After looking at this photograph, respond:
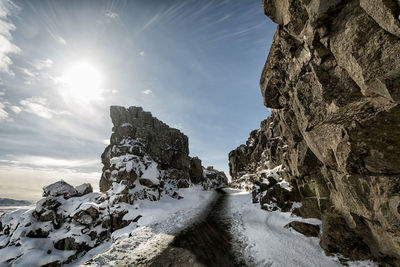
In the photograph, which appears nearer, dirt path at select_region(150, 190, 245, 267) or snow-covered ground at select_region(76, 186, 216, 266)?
dirt path at select_region(150, 190, 245, 267)

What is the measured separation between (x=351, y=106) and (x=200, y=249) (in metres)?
12.0

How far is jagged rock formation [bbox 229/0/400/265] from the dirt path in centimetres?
596

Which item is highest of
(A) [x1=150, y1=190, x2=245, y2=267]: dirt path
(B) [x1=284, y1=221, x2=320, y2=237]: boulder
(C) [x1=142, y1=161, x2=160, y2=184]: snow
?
(C) [x1=142, y1=161, x2=160, y2=184]: snow

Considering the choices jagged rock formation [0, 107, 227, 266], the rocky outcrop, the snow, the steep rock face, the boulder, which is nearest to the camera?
the boulder

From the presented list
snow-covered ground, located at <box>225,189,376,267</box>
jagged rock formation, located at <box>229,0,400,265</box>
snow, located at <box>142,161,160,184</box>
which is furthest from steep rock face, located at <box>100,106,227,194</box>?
jagged rock formation, located at <box>229,0,400,265</box>

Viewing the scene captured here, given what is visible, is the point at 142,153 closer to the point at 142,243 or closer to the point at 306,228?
the point at 142,243

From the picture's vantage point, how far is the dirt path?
887 cm

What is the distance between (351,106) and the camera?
7.27m

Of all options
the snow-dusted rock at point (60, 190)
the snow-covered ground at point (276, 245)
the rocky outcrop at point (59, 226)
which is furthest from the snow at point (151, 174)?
the snow-covered ground at point (276, 245)

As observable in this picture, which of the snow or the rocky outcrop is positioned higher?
the snow

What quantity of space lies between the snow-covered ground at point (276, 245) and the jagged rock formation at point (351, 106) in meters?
0.91

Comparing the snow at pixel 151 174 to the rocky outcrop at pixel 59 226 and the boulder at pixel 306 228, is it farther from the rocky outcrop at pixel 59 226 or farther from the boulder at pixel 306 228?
the boulder at pixel 306 228

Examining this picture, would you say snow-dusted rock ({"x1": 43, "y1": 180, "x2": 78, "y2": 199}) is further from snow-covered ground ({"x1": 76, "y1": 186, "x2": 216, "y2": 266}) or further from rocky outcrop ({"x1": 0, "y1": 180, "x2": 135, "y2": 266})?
snow-covered ground ({"x1": 76, "y1": 186, "x2": 216, "y2": 266})

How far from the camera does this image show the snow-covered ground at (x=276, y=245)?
817 cm
